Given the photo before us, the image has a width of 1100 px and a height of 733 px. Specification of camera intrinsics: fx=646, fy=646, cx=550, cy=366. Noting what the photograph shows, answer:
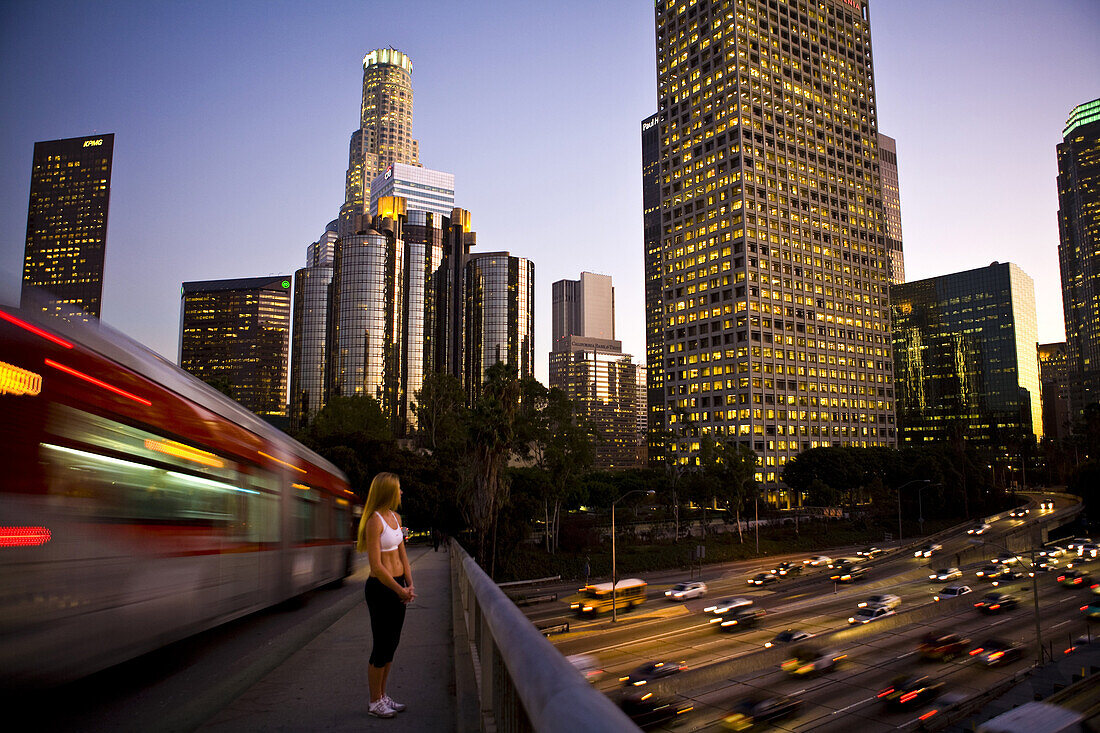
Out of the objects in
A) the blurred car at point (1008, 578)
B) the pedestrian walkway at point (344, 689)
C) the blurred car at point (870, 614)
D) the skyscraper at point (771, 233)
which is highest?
the skyscraper at point (771, 233)

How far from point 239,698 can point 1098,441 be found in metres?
143

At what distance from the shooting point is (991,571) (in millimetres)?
61438

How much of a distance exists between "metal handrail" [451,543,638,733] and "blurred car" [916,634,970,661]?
38831 millimetres

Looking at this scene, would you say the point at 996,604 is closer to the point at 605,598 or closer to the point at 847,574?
the point at 847,574

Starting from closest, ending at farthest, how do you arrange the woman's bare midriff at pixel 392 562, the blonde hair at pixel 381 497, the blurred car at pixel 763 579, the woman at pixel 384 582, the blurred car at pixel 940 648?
the woman at pixel 384 582
the woman's bare midriff at pixel 392 562
the blonde hair at pixel 381 497
the blurred car at pixel 940 648
the blurred car at pixel 763 579

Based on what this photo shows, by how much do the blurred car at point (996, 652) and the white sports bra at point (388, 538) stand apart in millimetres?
39300

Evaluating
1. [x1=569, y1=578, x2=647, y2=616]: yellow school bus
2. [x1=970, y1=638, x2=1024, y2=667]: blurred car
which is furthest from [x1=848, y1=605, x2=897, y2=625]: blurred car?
[x1=569, y1=578, x2=647, y2=616]: yellow school bus

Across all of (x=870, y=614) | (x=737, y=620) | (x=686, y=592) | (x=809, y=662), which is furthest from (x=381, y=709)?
(x=686, y=592)

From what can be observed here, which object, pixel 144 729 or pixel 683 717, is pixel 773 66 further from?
pixel 144 729

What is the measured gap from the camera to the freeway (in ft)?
87.2

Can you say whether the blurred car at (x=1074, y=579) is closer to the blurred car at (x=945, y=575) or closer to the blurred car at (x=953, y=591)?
the blurred car at (x=945, y=575)

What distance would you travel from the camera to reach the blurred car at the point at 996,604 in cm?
4531

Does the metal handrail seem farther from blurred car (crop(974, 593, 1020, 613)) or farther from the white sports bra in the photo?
blurred car (crop(974, 593, 1020, 613))

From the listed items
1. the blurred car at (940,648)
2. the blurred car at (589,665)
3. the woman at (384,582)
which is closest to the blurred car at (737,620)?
the blurred car at (940,648)
